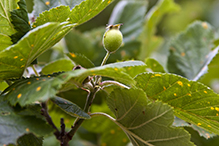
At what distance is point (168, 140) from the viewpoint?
2.18ft

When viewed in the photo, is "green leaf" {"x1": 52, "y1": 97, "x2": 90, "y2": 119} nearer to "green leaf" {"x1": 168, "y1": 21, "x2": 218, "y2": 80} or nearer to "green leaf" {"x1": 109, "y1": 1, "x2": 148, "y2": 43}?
"green leaf" {"x1": 168, "y1": 21, "x2": 218, "y2": 80}

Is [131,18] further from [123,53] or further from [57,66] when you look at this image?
[57,66]

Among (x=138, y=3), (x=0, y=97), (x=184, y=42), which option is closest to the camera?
(x=0, y=97)

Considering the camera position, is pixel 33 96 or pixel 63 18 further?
pixel 63 18

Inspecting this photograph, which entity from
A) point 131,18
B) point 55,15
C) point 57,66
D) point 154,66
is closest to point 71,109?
point 55,15

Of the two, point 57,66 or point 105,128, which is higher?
point 57,66

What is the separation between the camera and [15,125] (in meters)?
0.57

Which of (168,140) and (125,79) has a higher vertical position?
(125,79)

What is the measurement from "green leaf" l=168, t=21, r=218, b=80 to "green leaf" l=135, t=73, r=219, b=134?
478 millimetres

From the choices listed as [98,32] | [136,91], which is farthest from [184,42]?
[136,91]

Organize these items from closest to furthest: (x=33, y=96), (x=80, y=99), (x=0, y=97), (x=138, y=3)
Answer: (x=33, y=96) < (x=0, y=97) < (x=80, y=99) < (x=138, y=3)

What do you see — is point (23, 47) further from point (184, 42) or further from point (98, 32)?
point (98, 32)

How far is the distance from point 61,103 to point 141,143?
0.83ft

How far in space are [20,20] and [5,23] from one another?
0.19ft
